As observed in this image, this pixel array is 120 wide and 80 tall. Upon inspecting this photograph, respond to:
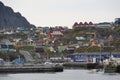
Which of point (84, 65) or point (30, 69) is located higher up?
point (30, 69)

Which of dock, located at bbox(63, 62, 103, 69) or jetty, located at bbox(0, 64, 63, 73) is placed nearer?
jetty, located at bbox(0, 64, 63, 73)

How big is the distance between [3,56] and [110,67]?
2286 inches

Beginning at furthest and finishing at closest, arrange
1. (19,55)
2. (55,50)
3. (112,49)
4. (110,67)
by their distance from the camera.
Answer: (55,50) < (112,49) < (19,55) < (110,67)

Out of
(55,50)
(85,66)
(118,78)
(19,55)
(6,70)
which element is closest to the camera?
(118,78)

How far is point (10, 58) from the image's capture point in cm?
16888

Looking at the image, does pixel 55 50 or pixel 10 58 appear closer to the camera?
pixel 10 58

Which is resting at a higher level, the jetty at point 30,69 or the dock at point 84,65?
the jetty at point 30,69

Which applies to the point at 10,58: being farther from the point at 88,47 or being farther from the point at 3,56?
the point at 88,47

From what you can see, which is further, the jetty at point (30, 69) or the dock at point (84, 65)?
the dock at point (84, 65)

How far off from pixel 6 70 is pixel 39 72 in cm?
671

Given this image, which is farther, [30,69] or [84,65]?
[84,65]

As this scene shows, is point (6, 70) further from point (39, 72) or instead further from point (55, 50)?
point (55, 50)

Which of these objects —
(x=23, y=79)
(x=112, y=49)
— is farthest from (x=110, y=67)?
(x=112, y=49)

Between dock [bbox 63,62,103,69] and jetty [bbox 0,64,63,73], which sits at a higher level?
jetty [bbox 0,64,63,73]
